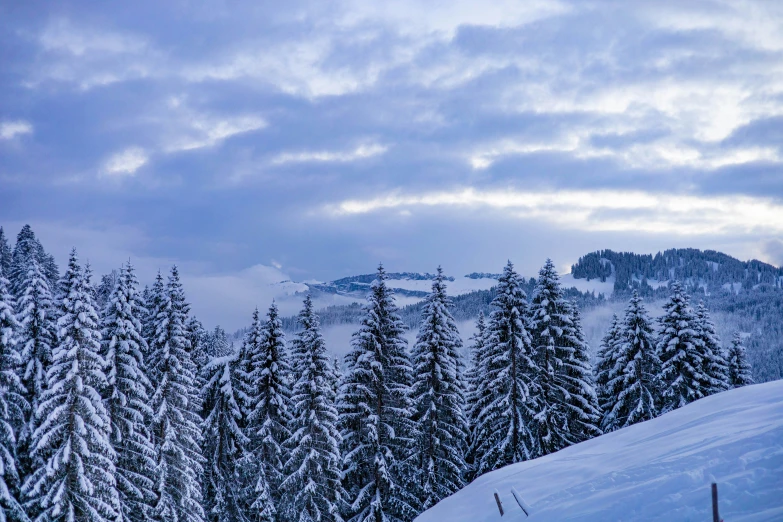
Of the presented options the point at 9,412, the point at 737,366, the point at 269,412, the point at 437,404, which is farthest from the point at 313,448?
the point at 737,366

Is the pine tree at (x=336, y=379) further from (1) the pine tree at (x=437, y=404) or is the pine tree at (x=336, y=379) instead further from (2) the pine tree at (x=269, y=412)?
(1) the pine tree at (x=437, y=404)

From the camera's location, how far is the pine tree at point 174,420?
27391 mm

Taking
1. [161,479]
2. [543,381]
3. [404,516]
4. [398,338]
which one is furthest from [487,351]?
[161,479]

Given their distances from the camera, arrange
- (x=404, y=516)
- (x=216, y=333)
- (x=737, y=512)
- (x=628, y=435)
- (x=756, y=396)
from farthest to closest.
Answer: (x=216, y=333), (x=404, y=516), (x=628, y=435), (x=756, y=396), (x=737, y=512)

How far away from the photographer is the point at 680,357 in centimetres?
3162

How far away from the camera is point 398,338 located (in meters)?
28.9

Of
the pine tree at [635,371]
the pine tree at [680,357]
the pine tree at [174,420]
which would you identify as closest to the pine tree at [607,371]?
the pine tree at [635,371]

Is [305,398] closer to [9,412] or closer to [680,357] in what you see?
[9,412]

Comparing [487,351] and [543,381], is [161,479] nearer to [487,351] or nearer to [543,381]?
[487,351]

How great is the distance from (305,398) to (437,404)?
7517 millimetres

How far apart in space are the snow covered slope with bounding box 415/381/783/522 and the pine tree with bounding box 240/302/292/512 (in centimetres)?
1213

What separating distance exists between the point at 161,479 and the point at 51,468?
6.68 metres

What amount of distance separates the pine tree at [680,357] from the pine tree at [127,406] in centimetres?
3070

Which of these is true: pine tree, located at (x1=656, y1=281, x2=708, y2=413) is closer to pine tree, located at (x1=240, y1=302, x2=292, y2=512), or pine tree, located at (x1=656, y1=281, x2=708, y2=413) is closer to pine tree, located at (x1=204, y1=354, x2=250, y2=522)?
pine tree, located at (x1=240, y1=302, x2=292, y2=512)
